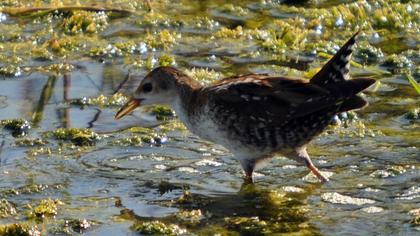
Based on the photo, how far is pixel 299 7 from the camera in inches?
467

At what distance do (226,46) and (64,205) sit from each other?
3908 millimetres

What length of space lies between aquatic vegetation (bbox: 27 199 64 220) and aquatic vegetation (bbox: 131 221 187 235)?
55 cm

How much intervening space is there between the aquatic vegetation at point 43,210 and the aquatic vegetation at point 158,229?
0.55m

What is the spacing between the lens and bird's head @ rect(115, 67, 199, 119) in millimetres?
8172

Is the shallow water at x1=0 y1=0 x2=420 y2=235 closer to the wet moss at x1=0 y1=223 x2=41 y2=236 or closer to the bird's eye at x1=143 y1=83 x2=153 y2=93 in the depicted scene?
the wet moss at x1=0 y1=223 x2=41 y2=236

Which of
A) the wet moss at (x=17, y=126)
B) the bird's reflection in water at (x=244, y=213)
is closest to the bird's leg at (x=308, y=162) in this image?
the bird's reflection in water at (x=244, y=213)

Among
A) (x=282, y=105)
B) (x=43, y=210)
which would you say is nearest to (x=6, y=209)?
(x=43, y=210)

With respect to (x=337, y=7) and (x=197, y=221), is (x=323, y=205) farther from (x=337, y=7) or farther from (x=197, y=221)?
(x=337, y=7)

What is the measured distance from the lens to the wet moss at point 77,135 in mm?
8359

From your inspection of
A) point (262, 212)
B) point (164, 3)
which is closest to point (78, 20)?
point (164, 3)

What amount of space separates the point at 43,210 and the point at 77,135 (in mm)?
1557

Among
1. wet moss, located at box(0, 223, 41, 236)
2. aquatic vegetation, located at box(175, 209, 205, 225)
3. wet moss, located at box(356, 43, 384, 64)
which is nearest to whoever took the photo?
wet moss, located at box(0, 223, 41, 236)

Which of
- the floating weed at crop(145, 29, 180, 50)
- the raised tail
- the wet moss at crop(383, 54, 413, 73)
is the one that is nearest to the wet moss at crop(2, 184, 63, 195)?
the raised tail

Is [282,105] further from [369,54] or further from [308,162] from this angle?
[369,54]
